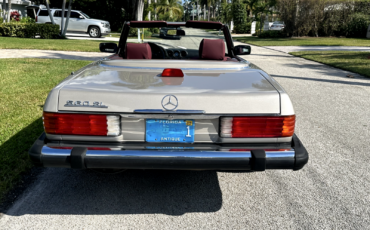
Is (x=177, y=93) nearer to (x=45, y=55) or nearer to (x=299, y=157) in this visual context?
(x=299, y=157)

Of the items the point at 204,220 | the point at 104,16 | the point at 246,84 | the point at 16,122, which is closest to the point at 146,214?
the point at 204,220

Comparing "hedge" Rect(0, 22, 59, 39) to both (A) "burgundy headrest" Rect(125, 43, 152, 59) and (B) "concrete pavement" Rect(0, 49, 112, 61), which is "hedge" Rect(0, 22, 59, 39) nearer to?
(B) "concrete pavement" Rect(0, 49, 112, 61)

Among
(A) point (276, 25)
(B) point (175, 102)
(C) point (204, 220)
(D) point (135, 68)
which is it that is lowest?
(C) point (204, 220)

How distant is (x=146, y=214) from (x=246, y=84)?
54.0 inches

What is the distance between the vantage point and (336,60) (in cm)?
1372

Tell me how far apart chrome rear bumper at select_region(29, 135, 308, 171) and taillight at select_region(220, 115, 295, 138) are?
144 millimetres

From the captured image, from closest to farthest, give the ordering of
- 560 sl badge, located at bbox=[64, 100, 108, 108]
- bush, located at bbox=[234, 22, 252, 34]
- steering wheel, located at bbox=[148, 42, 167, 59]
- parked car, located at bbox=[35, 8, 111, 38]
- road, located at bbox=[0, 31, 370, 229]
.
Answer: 560 sl badge, located at bbox=[64, 100, 108, 108]
road, located at bbox=[0, 31, 370, 229]
steering wheel, located at bbox=[148, 42, 167, 59]
parked car, located at bbox=[35, 8, 111, 38]
bush, located at bbox=[234, 22, 252, 34]

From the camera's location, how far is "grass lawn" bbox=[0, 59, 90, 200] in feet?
12.1

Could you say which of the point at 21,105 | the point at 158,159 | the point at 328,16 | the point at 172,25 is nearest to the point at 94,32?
the point at 328,16

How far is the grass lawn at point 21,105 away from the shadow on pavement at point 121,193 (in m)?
0.37

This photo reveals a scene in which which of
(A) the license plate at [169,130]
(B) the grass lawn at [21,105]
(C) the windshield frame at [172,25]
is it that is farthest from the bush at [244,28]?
(A) the license plate at [169,130]

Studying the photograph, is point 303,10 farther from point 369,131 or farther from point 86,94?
point 86,94

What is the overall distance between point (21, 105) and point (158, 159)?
14.7ft

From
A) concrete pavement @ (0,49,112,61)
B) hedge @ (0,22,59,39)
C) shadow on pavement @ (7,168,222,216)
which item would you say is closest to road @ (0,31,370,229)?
shadow on pavement @ (7,168,222,216)
